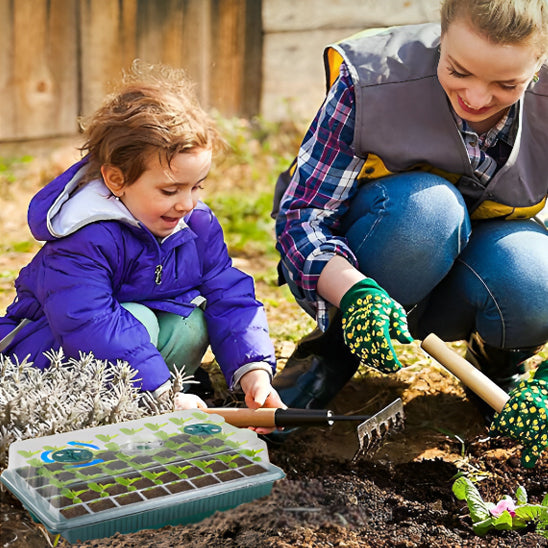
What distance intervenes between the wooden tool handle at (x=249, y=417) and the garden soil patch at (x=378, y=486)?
5.4 inches

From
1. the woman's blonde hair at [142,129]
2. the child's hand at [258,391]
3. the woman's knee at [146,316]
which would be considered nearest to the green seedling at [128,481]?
the child's hand at [258,391]

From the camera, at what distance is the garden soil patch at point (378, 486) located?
167 cm

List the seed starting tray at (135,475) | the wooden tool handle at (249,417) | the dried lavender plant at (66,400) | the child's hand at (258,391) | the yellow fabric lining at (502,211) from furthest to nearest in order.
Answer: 1. the yellow fabric lining at (502,211)
2. the child's hand at (258,391)
3. the wooden tool handle at (249,417)
4. the dried lavender plant at (66,400)
5. the seed starting tray at (135,475)

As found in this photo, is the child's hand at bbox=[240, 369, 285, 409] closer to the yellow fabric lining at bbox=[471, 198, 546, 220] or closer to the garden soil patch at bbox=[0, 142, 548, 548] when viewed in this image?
the garden soil patch at bbox=[0, 142, 548, 548]

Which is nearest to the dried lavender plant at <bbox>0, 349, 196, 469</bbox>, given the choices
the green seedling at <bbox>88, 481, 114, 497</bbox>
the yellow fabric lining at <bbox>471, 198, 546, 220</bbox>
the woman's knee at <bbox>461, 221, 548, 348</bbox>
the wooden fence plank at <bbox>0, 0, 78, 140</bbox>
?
the green seedling at <bbox>88, 481, 114, 497</bbox>

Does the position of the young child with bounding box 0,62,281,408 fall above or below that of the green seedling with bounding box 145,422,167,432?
above

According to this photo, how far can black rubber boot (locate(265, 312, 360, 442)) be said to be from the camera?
7.82 feet

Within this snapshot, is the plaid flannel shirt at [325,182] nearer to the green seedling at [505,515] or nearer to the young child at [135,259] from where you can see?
the young child at [135,259]

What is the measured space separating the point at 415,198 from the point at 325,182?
249mm

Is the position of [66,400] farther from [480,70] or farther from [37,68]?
[37,68]

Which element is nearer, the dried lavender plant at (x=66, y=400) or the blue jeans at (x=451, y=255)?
the dried lavender plant at (x=66, y=400)

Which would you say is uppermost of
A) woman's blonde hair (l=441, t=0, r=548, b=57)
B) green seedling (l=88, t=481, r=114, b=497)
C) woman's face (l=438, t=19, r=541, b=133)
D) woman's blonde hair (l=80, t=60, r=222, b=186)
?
woman's blonde hair (l=441, t=0, r=548, b=57)

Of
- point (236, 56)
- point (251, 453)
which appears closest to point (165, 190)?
point (251, 453)

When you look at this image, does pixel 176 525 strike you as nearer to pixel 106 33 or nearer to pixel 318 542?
pixel 318 542
